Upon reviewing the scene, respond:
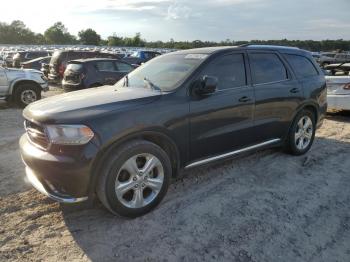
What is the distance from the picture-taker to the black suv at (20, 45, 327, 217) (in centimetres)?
360

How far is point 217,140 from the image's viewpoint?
184 inches

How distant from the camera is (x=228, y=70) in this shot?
4.93 meters

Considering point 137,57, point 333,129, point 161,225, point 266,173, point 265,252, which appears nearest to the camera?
point 265,252

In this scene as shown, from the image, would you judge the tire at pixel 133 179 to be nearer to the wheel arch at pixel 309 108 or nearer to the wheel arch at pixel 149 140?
the wheel arch at pixel 149 140

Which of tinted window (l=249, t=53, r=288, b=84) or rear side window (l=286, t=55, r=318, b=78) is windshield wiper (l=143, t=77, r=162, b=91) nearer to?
tinted window (l=249, t=53, r=288, b=84)

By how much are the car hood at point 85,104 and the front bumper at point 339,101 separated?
20.4 ft

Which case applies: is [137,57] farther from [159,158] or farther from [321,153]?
[159,158]

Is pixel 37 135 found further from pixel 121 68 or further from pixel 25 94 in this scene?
pixel 121 68

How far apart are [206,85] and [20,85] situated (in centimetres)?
854

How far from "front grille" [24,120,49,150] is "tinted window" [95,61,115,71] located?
842 centimetres

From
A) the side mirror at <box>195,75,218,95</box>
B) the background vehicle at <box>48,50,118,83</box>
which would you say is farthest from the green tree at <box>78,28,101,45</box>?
the side mirror at <box>195,75,218,95</box>

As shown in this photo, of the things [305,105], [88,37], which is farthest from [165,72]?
[88,37]

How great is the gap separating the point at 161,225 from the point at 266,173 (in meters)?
2.09

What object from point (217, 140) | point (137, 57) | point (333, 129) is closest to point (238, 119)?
point (217, 140)
